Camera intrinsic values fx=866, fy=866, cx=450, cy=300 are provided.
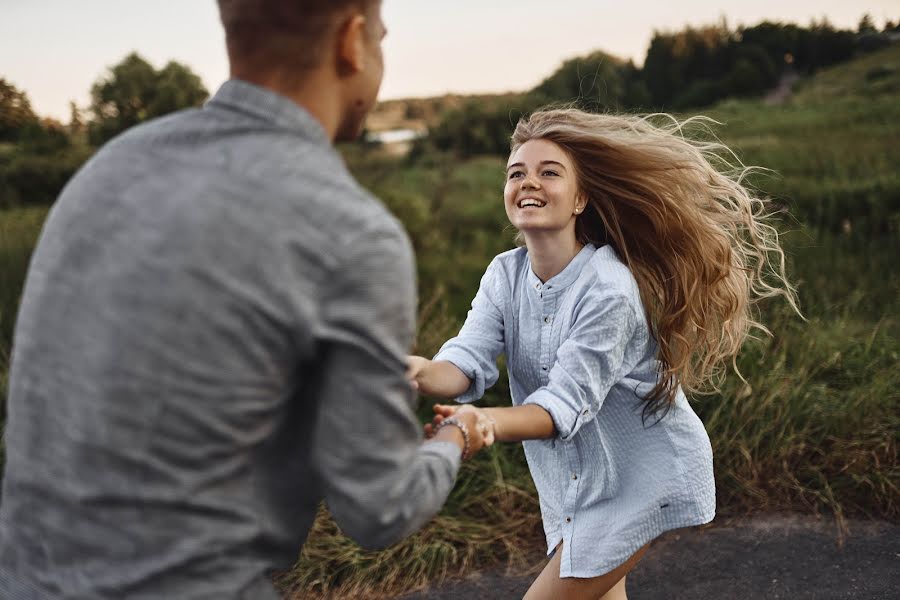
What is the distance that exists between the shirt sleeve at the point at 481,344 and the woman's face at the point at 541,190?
0.27 meters

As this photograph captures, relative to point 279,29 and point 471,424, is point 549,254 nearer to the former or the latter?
point 471,424

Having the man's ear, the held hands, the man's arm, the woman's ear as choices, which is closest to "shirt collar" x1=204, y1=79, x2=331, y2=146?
the man's ear

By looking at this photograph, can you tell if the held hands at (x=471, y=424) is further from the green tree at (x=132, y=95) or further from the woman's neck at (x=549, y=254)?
the green tree at (x=132, y=95)

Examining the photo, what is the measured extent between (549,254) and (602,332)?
388 millimetres

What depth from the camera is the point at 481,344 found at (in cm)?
281

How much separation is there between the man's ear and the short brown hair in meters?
0.02

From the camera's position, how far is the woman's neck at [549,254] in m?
2.75

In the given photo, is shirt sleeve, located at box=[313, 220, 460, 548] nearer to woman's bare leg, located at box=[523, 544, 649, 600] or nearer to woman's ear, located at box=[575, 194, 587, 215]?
woman's bare leg, located at box=[523, 544, 649, 600]

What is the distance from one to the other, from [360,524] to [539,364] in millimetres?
1451

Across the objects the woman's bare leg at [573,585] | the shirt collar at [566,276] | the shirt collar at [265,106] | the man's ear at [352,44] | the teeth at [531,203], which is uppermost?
the man's ear at [352,44]

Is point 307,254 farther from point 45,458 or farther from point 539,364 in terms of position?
point 539,364

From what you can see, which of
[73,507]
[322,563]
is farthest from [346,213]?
[322,563]

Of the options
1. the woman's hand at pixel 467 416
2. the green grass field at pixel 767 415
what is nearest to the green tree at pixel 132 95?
the green grass field at pixel 767 415

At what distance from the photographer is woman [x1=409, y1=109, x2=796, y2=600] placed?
8.42 ft
